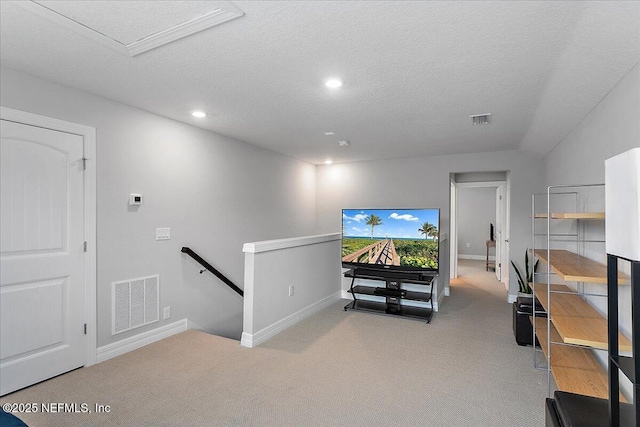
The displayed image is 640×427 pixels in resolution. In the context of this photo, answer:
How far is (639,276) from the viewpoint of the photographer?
111cm

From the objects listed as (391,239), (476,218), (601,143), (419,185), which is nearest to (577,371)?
(601,143)

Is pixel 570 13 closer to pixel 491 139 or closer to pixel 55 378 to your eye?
pixel 491 139

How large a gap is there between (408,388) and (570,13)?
2.52 m

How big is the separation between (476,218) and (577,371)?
8.00 meters

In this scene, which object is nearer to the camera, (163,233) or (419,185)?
(163,233)

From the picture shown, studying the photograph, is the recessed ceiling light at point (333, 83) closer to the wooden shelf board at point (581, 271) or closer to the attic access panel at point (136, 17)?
A: the attic access panel at point (136, 17)

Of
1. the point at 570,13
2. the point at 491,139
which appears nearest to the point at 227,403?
the point at 570,13

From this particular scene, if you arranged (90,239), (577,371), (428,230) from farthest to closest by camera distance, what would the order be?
(428,230) < (90,239) < (577,371)

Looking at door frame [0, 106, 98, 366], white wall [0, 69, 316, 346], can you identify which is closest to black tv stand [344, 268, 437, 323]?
white wall [0, 69, 316, 346]

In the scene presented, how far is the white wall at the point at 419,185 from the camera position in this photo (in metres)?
4.82

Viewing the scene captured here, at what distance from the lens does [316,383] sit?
2.59m

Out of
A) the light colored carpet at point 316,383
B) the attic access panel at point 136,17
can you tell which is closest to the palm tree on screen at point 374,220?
the light colored carpet at point 316,383

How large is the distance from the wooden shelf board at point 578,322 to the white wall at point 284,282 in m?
2.46

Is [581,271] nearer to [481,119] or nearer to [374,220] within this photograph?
[481,119]
